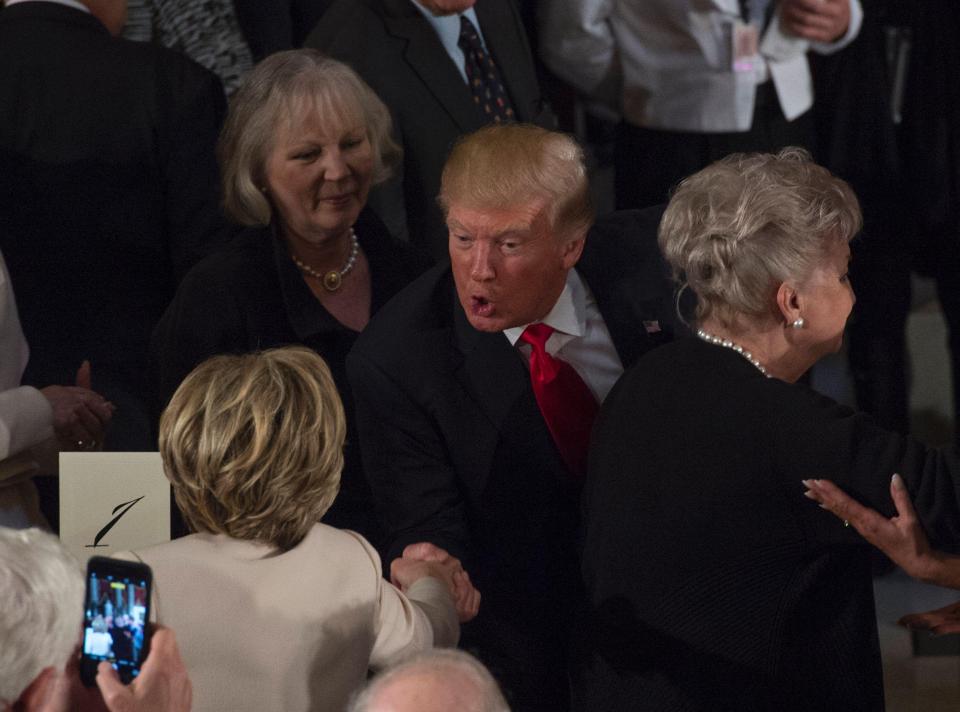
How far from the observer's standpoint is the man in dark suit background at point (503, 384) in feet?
9.31

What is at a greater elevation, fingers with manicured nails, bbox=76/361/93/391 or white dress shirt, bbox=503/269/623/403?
white dress shirt, bbox=503/269/623/403

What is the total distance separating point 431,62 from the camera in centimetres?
403

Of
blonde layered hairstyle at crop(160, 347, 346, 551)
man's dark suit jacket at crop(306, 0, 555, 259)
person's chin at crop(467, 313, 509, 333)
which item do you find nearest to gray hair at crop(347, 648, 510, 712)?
blonde layered hairstyle at crop(160, 347, 346, 551)

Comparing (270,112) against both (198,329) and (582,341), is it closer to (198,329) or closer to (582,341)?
(198,329)

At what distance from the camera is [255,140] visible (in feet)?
11.2

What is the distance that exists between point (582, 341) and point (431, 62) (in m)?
1.31

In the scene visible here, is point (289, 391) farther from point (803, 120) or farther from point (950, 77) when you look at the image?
point (950, 77)

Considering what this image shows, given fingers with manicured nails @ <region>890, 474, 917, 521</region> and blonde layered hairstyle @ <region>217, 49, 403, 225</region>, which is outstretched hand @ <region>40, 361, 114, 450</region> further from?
fingers with manicured nails @ <region>890, 474, 917, 521</region>

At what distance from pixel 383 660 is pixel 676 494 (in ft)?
1.66

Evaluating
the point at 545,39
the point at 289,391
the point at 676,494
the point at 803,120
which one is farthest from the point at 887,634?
the point at 289,391

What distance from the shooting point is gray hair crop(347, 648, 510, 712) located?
1.93m

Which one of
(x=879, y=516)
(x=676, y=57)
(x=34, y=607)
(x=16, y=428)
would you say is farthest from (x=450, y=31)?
(x=34, y=607)

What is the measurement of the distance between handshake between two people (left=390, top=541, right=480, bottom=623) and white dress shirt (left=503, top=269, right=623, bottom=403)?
41 centimetres

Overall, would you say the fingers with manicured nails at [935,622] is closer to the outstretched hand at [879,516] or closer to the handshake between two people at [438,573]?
the outstretched hand at [879,516]
